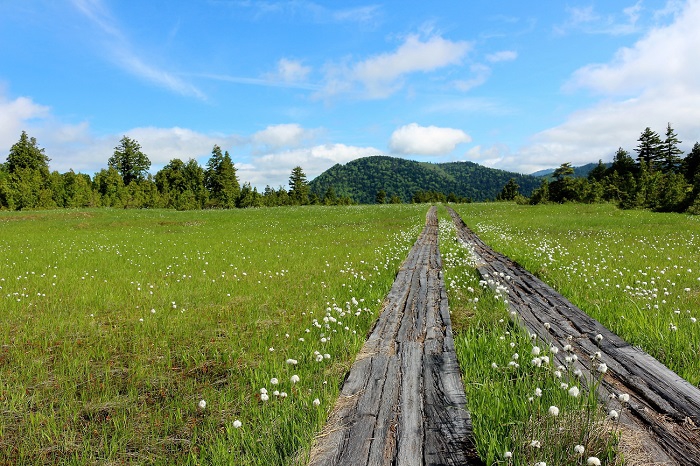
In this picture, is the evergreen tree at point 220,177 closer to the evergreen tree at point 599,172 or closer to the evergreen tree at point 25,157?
the evergreen tree at point 25,157

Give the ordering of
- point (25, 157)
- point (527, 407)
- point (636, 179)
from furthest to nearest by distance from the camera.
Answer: point (25, 157) < point (636, 179) < point (527, 407)

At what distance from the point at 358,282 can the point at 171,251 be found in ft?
36.7

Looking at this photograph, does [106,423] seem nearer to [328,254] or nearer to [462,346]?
[462,346]

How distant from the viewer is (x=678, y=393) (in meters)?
3.64

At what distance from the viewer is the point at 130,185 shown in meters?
79.8

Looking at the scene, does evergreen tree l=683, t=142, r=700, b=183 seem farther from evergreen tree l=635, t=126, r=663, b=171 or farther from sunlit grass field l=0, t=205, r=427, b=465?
sunlit grass field l=0, t=205, r=427, b=465

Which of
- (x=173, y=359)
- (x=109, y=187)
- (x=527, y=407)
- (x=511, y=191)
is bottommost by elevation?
(x=173, y=359)

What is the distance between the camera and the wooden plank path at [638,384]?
2.96 m

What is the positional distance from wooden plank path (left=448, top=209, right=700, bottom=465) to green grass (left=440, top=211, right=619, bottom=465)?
278 millimetres

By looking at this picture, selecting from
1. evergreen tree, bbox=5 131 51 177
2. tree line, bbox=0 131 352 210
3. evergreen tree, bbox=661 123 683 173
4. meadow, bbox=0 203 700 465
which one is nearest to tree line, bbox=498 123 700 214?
evergreen tree, bbox=661 123 683 173

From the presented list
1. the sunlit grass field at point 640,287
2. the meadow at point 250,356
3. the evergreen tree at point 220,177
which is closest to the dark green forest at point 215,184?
the evergreen tree at point 220,177

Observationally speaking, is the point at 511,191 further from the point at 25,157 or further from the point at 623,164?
the point at 25,157

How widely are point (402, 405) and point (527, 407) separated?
1285mm

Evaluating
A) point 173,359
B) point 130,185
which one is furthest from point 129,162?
point 173,359
